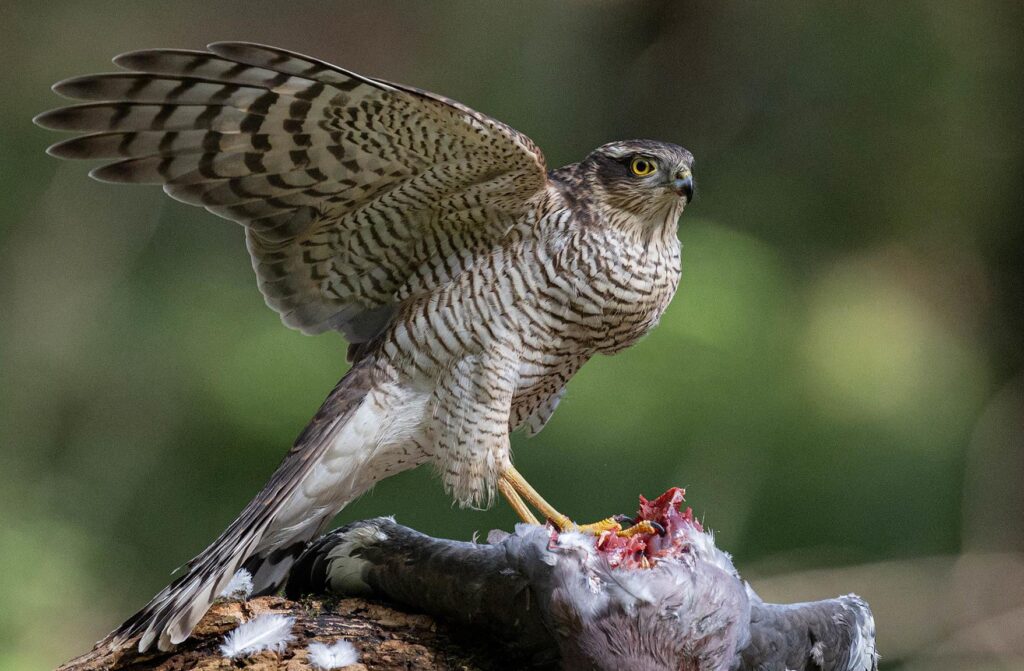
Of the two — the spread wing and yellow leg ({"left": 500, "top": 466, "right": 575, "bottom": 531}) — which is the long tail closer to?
the spread wing

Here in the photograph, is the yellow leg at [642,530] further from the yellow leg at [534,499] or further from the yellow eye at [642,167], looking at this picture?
the yellow eye at [642,167]

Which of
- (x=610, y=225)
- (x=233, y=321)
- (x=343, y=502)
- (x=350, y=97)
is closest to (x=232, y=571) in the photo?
(x=343, y=502)

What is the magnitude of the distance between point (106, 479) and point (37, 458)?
354mm

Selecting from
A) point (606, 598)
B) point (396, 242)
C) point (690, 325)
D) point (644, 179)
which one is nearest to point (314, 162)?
point (396, 242)

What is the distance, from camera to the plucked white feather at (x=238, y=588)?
2.26 m

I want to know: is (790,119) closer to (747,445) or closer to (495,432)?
(747,445)

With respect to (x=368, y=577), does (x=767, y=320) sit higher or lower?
higher

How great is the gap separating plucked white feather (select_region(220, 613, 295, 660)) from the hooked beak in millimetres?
1463

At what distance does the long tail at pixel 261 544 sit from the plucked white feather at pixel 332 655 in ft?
0.73

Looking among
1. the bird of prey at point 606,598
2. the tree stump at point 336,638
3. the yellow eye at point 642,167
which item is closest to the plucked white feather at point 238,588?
the tree stump at point 336,638

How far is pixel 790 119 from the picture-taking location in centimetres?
677

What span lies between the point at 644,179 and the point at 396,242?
2.20 feet

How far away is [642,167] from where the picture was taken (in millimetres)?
2908

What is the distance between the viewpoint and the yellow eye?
2893mm
